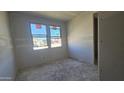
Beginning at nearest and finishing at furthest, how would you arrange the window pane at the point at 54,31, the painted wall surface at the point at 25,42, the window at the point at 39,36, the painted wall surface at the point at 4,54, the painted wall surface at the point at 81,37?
the painted wall surface at the point at 4,54 < the painted wall surface at the point at 25,42 < the painted wall surface at the point at 81,37 < the window at the point at 39,36 < the window pane at the point at 54,31

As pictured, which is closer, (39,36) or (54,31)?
(39,36)

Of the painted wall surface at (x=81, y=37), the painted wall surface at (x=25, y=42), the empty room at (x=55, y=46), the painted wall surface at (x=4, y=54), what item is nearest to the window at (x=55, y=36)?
the empty room at (x=55, y=46)

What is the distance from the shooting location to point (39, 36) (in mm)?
3404

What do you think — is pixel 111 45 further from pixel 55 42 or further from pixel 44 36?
pixel 55 42

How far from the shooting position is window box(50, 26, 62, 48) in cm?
378

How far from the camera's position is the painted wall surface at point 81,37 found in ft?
10.2

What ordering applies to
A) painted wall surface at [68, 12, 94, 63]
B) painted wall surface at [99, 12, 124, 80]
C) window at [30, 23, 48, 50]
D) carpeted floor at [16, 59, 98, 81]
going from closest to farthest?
painted wall surface at [99, 12, 124, 80]
carpeted floor at [16, 59, 98, 81]
painted wall surface at [68, 12, 94, 63]
window at [30, 23, 48, 50]

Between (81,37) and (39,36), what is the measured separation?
5.42ft

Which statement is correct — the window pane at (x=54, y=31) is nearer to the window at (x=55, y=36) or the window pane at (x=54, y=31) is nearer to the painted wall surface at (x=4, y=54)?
the window at (x=55, y=36)

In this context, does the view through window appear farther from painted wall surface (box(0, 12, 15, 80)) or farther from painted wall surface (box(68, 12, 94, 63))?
painted wall surface (box(0, 12, 15, 80))

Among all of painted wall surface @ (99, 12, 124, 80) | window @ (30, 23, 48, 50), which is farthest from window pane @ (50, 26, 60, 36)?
painted wall surface @ (99, 12, 124, 80)

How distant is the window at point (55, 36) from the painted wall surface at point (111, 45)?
268 centimetres

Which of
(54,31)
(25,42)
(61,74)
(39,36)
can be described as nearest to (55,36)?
(54,31)
